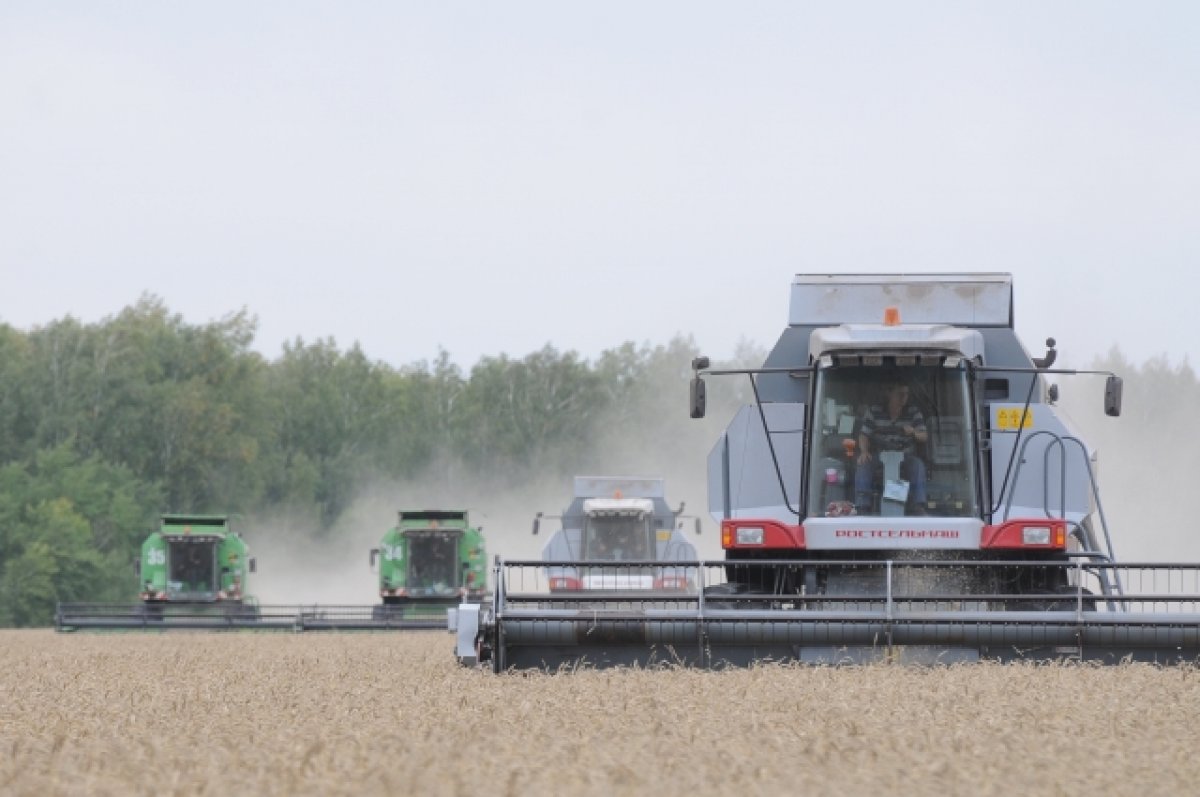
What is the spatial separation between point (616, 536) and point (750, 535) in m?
17.4

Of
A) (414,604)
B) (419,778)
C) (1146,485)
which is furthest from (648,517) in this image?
(419,778)

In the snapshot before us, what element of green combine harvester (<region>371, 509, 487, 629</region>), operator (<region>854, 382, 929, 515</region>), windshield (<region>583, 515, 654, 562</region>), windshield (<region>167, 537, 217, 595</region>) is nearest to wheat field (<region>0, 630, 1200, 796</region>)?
operator (<region>854, 382, 929, 515</region>)

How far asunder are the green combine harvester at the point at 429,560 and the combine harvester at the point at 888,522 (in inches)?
855

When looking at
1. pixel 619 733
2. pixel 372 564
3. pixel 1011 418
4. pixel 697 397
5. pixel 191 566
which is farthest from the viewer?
pixel 191 566

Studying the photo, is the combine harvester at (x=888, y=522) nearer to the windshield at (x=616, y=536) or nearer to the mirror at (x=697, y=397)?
the mirror at (x=697, y=397)

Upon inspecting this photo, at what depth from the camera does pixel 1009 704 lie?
8.27 m

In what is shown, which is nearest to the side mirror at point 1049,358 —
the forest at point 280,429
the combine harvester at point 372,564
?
the combine harvester at point 372,564

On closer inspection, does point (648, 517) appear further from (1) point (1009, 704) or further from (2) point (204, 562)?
(1) point (1009, 704)

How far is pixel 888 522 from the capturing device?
11.6 metres

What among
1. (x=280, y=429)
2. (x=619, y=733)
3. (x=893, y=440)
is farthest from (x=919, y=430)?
(x=280, y=429)

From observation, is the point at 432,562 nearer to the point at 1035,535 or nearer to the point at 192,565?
the point at 192,565

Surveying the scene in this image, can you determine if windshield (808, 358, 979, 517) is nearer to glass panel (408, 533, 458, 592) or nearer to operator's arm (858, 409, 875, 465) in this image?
operator's arm (858, 409, 875, 465)

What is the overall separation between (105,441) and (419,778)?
168 ft

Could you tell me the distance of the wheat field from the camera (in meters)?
5.69
